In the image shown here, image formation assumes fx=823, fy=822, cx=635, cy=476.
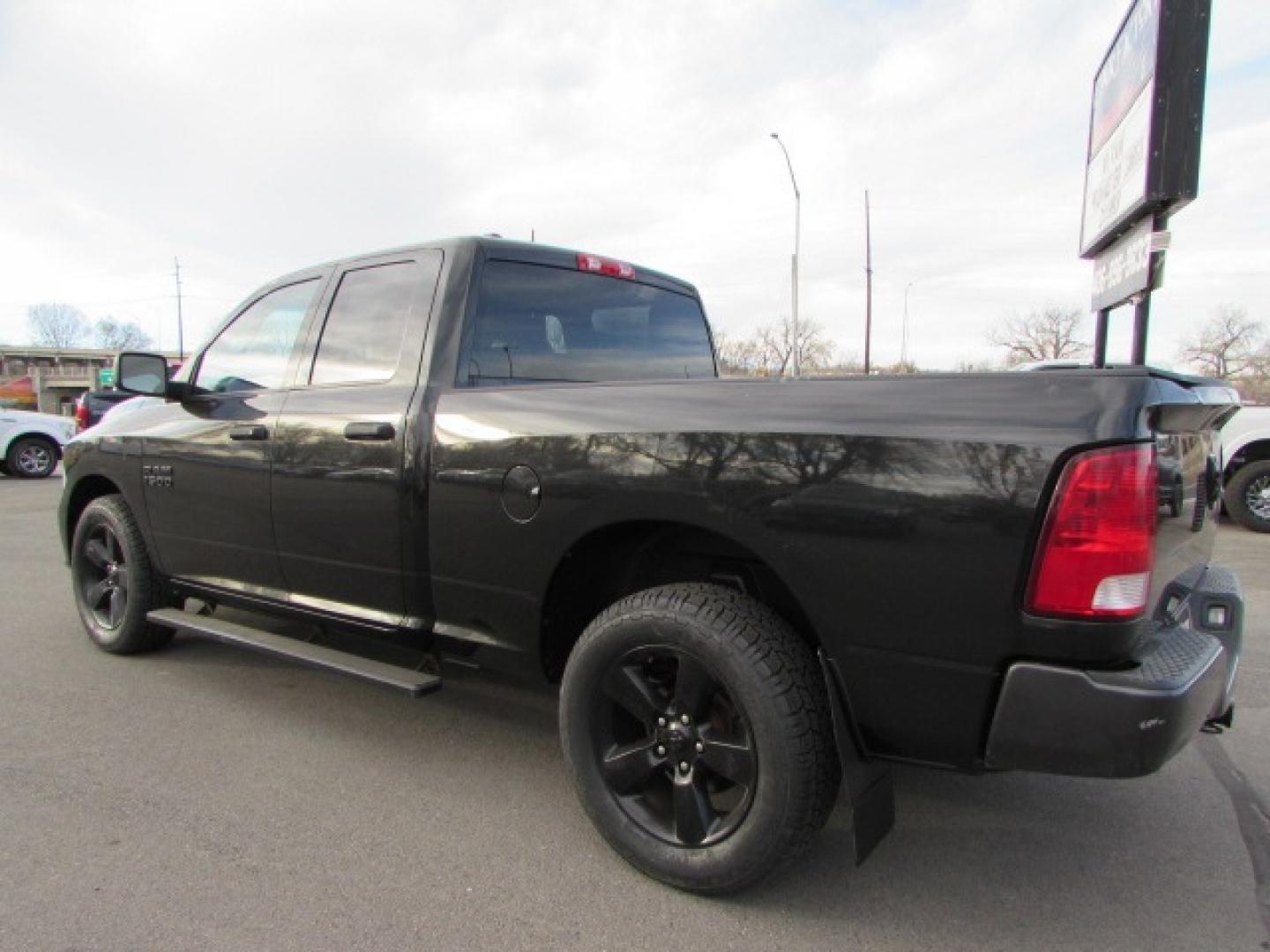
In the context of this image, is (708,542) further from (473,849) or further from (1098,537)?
(473,849)

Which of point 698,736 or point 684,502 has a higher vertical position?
point 684,502

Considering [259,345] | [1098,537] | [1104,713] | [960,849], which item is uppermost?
[259,345]

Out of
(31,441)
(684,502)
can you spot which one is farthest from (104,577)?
(31,441)

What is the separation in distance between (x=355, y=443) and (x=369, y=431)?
9 cm

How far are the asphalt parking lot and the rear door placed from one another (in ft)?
2.14

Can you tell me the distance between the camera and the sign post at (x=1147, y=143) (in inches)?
234

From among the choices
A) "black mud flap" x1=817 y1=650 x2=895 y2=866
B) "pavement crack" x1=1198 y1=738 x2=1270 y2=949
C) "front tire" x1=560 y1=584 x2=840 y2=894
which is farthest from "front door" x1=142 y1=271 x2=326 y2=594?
"pavement crack" x1=1198 y1=738 x2=1270 y2=949

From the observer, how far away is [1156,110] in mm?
6223

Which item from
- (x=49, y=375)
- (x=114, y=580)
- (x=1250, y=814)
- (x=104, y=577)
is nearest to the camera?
(x=1250, y=814)

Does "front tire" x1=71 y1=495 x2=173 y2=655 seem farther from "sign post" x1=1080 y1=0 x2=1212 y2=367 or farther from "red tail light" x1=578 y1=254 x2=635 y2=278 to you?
"sign post" x1=1080 y1=0 x2=1212 y2=367

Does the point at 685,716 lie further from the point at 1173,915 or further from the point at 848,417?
the point at 1173,915

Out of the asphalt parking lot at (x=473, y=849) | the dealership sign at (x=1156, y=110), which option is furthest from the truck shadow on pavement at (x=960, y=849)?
the dealership sign at (x=1156, y=110)

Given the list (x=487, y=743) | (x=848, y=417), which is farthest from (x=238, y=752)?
(x=848, y=417)

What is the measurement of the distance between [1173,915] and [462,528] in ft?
7.64
